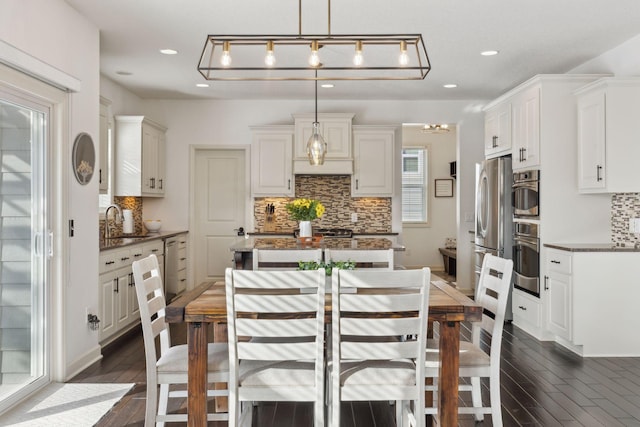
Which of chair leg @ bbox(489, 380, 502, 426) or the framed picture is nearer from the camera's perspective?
chair leg @ bbox(489, 380, 502, 426)

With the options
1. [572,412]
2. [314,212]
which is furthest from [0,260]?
[572,412]

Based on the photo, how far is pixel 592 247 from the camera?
4.54m

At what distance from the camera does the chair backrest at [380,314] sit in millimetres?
2215

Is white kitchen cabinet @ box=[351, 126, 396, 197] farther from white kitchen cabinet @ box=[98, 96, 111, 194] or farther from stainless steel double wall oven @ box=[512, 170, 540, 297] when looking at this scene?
white kitchen cabinet @ box=[98, 96, 111, 194]

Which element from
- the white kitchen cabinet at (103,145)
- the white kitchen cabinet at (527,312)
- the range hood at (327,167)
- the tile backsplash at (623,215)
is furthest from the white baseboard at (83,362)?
the tile backsplash at (623,215)

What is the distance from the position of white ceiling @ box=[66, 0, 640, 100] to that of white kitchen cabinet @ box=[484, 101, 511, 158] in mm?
416

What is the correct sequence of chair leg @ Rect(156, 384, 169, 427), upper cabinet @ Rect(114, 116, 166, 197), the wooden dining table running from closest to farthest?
the wooden dining table, chair leg @ Rect(156, 384, 169, 427), upper cabinet @ Rect(114, 116, 166, 197)

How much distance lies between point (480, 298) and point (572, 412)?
40.1 inches

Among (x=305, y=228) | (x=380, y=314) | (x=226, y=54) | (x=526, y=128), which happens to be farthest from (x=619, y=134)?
(x=226, y=54)

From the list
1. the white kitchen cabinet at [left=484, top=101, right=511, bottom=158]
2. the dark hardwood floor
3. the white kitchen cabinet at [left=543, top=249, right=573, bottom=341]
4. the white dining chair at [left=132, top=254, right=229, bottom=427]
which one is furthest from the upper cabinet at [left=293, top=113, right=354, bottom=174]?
the white dining chair at [left=132, top=254, right=229, bottom=427]

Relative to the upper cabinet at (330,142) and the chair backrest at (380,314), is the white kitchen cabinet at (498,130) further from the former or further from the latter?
the chair backrest at (380,314)

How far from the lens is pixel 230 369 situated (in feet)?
7.57

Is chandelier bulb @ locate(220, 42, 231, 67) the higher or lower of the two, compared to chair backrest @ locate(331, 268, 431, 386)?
higher

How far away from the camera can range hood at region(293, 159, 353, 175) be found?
7.12m
